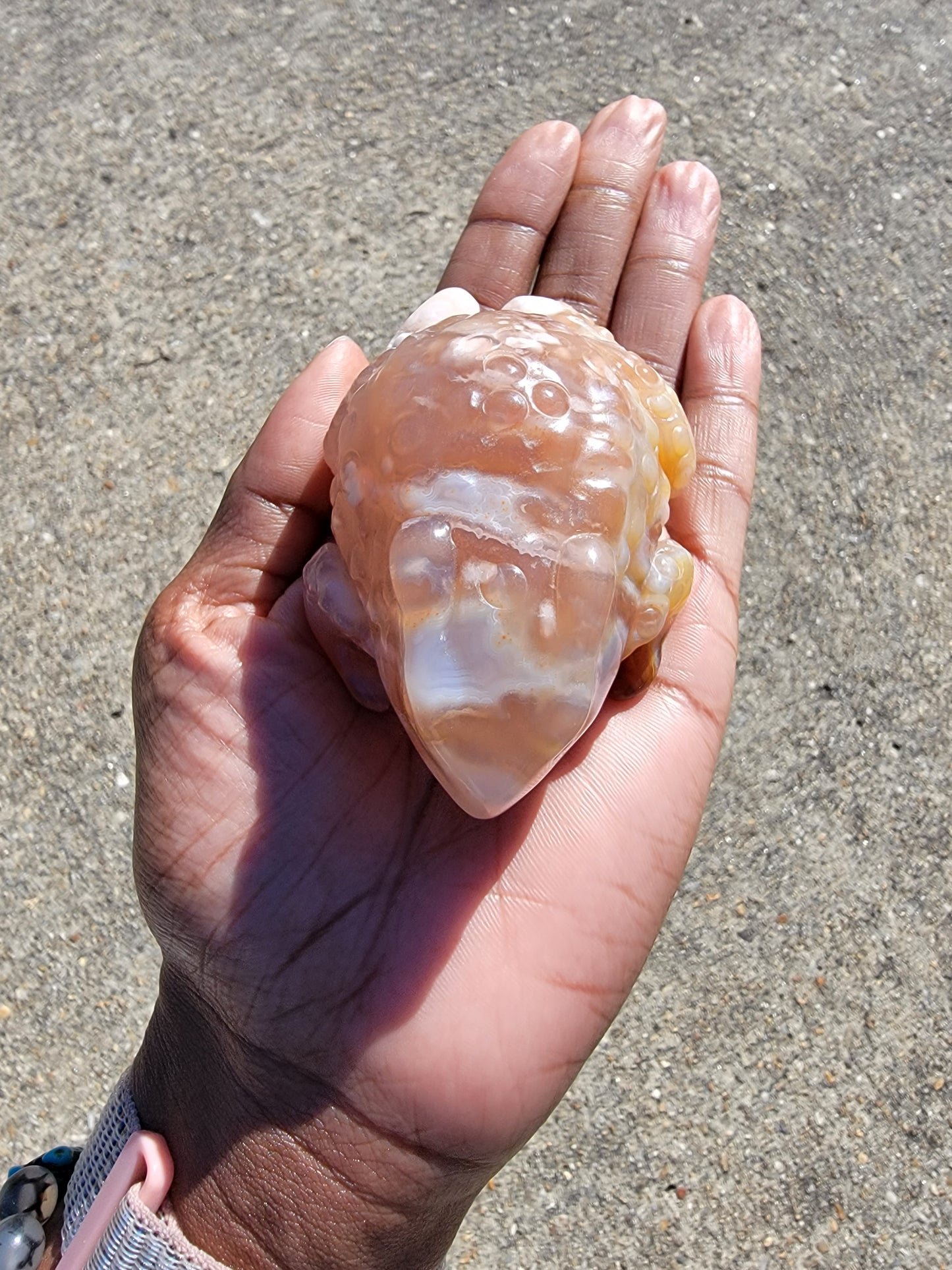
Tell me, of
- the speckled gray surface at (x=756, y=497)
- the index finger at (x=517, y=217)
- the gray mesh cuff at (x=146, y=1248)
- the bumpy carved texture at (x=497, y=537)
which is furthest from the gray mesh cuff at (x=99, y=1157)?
the index finger at (x=517, y=217)

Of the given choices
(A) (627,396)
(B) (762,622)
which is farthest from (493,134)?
(A) (627,396)

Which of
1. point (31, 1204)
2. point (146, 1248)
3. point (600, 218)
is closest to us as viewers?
point (146, 1248)

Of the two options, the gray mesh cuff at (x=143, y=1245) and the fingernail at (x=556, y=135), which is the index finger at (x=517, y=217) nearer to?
the fingernail at (x=556, y=135)

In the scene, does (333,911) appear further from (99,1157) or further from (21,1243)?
(21,1243)

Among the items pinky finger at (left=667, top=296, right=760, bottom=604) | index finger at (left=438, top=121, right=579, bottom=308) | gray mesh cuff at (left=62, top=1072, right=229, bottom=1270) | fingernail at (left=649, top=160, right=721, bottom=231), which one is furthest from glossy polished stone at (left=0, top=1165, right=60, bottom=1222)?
fingernail at (left=649, top=160, right=721, bottom=231)

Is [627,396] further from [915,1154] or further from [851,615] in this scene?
[915,1154]

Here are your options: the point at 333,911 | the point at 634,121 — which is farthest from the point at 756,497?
the point at 333,911

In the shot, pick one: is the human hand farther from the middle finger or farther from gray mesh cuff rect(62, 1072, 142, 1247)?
the middle finger
